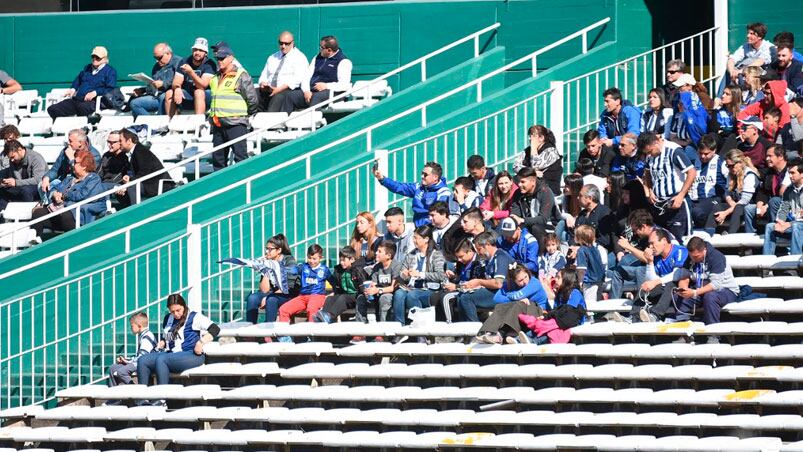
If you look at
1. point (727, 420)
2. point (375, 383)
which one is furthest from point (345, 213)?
point (727, 420)

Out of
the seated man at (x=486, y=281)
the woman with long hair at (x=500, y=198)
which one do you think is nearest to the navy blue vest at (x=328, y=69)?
the woman with long hair at (x=500, y=198)

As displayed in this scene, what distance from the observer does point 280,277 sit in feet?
49.3

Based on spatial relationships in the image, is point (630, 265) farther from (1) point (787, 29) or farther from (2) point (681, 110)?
(1) point (787, 29)

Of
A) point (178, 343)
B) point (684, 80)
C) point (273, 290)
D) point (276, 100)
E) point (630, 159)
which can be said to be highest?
point (276, 100)

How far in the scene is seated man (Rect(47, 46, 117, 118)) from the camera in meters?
20.0

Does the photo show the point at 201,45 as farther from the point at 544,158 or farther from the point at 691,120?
the point at 691,120

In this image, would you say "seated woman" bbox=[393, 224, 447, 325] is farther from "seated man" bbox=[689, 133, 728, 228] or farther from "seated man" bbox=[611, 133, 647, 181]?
"seated man" bbox=[689, 133, 728, 228]

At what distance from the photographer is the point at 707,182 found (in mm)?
14750

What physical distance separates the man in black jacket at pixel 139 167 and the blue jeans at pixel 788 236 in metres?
6.51

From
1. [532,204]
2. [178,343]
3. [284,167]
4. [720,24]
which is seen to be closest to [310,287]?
[178,343]

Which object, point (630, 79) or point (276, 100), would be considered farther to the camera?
point (276, 100)

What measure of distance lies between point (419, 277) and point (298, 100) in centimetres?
463

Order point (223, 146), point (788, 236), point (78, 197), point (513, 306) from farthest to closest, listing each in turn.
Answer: point (78, 197)
point (223, 146)
point (788, 236)
point (513, 306)

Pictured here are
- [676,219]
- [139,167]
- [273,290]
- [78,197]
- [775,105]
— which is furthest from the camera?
[139,167]
